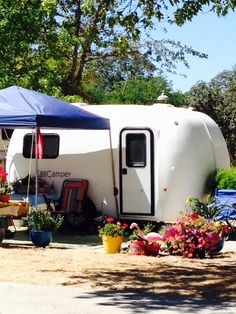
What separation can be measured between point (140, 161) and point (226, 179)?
6.09 feet

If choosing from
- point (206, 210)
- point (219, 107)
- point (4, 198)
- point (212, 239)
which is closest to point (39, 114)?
point (4, 198)

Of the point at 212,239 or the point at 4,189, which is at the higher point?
the point at 4,189

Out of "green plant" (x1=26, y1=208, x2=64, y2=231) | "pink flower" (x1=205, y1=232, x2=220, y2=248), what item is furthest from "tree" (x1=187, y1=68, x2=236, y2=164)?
"pink flower" (x1=205, y1=232, x2=220, y2=248)

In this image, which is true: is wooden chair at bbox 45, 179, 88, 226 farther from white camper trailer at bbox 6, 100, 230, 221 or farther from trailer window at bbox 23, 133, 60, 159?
trailer window at bbox 23, 133, 60, 159

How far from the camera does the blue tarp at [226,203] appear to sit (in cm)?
1336

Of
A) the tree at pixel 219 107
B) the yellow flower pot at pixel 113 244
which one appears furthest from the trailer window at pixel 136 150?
the tree at pixel 219 107

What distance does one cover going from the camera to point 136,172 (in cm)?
1452

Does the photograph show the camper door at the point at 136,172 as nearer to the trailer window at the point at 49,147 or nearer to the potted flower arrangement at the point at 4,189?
the trailer window at the point at 49,147

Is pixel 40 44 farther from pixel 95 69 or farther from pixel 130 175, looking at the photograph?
pixel 95 69

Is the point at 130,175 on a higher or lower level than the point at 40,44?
lower

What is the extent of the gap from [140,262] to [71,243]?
125 inches

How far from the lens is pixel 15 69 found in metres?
19.2

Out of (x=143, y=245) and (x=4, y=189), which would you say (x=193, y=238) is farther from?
(x=4, y=189)

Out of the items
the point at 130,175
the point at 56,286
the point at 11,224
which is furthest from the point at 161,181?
the point at 56,286
